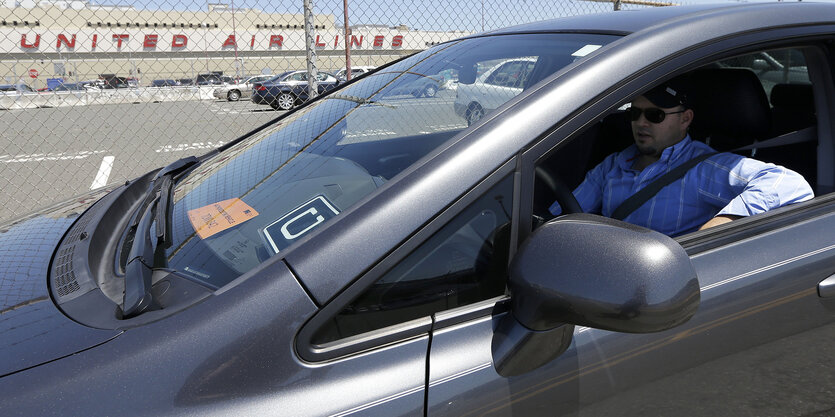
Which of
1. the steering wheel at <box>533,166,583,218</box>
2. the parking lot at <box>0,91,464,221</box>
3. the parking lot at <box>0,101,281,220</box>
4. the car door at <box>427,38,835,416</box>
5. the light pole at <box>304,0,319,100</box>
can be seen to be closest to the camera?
the car door at <box>427,38,835,416</box>

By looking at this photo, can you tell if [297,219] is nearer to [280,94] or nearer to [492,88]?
[492,88]

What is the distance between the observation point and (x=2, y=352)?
1.11m

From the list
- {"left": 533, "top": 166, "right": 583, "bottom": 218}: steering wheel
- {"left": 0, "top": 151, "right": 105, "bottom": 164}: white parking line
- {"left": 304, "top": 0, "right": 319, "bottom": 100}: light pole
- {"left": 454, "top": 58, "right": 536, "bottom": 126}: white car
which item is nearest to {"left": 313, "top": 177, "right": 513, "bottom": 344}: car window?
{"left": 533, "top": 166, "right": 583, "bottom": 218}: steering wheel

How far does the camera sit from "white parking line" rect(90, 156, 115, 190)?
7442 mm

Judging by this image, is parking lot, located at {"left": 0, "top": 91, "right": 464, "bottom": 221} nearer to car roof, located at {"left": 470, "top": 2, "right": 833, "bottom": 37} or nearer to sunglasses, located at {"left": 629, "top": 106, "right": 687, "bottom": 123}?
car roof, located at {"left": 470, "top": 2, "right": 833, "bottom": 37}

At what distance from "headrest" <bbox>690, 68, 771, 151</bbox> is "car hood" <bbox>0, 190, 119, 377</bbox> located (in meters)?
2.15

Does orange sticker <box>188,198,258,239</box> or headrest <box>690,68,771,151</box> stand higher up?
orange sticker <box>188,198,258,239</box>

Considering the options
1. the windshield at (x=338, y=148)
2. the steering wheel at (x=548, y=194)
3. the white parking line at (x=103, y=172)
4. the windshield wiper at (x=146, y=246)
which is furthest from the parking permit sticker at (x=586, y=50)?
the white parking line at (x=103, y=172)

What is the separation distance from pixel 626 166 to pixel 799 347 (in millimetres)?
930

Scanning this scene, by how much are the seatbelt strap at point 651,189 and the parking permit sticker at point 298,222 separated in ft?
3.49

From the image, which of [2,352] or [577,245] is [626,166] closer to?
[577,245]

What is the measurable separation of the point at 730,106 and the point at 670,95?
0.44m

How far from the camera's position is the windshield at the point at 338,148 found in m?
1.38

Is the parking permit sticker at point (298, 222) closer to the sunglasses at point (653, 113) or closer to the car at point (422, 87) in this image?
the car at point (422, 87)
